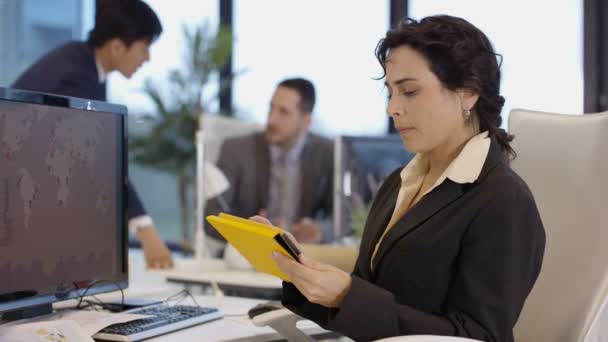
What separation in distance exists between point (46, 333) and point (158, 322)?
28 centimetres

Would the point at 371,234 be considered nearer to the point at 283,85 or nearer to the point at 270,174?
the point at 270,174

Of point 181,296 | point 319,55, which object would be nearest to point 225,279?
point 181,296

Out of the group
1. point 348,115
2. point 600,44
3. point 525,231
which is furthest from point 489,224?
point 348,115

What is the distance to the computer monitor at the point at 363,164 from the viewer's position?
3.16 meters

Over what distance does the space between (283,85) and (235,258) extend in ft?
4.24

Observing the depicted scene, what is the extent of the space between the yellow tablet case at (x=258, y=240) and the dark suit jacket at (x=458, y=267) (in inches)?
6.0

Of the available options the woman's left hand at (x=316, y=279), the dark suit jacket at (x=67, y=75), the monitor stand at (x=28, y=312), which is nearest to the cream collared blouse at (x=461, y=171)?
the woman's left hand at (x=316, y=279)

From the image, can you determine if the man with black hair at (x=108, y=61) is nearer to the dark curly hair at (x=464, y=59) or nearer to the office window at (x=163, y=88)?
the dark curly hair at (x=464, y=59)

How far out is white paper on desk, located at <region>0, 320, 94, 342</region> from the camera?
1.42 meters

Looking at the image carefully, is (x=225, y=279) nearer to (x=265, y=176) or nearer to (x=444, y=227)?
(x=265, y=176)

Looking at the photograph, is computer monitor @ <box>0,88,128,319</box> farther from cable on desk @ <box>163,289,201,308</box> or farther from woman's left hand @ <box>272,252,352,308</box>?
woman's left hand @ <box>272,252,352,308</box>

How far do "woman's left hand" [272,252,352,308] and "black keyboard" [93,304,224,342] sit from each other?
35 centimetres

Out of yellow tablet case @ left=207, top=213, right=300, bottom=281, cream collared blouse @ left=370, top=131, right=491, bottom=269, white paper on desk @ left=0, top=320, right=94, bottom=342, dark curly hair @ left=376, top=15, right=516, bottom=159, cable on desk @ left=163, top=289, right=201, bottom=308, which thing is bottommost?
cable on desk @ left=163, top=289, right=201, bottom=308

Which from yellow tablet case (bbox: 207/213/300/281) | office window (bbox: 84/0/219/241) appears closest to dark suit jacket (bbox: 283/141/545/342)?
yellow tablet case (bbox: 207/213/300/281)
